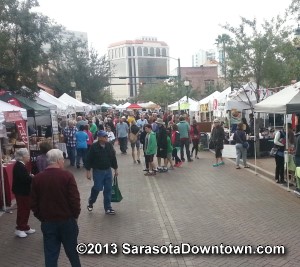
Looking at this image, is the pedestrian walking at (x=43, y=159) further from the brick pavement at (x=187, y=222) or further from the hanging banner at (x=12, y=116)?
the hanging banner at (x=12, y=116)

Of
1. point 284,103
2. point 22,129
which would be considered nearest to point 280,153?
point 284,103

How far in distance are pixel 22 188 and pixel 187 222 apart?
3057 mm

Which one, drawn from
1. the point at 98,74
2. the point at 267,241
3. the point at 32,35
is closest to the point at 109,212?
the point at 267,241

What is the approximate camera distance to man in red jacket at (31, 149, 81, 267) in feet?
15.4

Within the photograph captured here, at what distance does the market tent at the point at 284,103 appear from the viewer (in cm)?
964

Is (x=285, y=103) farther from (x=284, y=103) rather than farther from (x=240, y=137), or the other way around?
(x=240, y=137)

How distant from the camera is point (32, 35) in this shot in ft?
47.6

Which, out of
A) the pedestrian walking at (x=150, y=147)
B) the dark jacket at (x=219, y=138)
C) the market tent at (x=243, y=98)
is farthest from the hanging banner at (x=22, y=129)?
the market tent at (x=243, y=98)

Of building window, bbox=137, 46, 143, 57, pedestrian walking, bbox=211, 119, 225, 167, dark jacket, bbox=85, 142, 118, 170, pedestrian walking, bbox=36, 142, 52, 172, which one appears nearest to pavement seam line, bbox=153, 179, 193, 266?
dark jacket, bbox=85, 142, 118, 170

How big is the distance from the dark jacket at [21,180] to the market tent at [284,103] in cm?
609

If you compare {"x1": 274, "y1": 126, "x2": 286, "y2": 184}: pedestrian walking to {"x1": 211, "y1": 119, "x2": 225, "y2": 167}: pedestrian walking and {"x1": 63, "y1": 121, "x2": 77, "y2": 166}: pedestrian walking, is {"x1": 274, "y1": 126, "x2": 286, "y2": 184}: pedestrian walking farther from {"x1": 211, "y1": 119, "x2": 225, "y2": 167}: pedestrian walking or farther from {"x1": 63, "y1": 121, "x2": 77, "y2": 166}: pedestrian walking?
{"x1": 63, "y1": 121, "x2": 77, "y2": 166}: pedestrian walking

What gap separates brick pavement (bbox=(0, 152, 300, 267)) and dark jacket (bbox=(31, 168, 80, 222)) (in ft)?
4.68

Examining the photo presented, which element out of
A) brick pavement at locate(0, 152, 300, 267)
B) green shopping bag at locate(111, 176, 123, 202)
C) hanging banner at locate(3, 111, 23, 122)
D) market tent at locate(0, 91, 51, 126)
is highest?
market tent at locate(0, 91, 51, 126)

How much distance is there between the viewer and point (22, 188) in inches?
277
